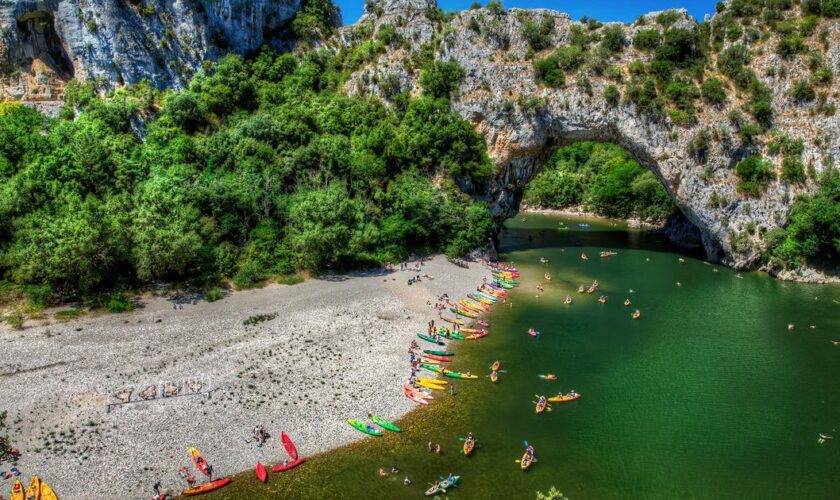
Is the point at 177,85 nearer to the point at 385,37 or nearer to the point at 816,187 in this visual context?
the point at 385,37

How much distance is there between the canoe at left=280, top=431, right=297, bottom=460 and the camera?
26.3m

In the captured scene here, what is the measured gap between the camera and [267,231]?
5281cm

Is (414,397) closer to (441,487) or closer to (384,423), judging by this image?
(384,423)

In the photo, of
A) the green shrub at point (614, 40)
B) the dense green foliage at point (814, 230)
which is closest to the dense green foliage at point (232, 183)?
the green shrub at point (614, 40)

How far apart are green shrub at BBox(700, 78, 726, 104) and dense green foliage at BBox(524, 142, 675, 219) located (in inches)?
1075

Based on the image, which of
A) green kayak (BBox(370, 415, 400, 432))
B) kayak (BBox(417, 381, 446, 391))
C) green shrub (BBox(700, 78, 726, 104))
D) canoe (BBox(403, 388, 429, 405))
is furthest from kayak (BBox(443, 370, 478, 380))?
green shrub (BBox(700, 78, 726, 104))

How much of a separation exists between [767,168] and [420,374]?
53.6 m

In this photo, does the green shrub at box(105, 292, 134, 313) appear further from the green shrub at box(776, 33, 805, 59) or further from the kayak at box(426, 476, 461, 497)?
the green shrub at box(776, 33, 805, 59)

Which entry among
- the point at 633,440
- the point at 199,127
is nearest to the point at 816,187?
the point at 633,440

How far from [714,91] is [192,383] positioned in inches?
2660

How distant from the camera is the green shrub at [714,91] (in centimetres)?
6481

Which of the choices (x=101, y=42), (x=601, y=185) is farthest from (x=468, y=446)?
(x=601, y=185)

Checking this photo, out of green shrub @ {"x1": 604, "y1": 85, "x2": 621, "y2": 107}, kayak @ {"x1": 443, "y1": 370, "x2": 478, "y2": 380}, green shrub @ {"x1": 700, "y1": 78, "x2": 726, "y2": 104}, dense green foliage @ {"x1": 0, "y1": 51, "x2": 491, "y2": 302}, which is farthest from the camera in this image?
green shrub @ {"x1": 604, "y1": 85, "x2": 621, "y2": 107}

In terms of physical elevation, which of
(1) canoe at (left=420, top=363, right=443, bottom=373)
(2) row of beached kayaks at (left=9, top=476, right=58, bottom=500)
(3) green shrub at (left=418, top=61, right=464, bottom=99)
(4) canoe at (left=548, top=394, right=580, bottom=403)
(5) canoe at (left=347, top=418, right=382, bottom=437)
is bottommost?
(4) canoe at (left=548, top=394, right=580, bottom=403)
